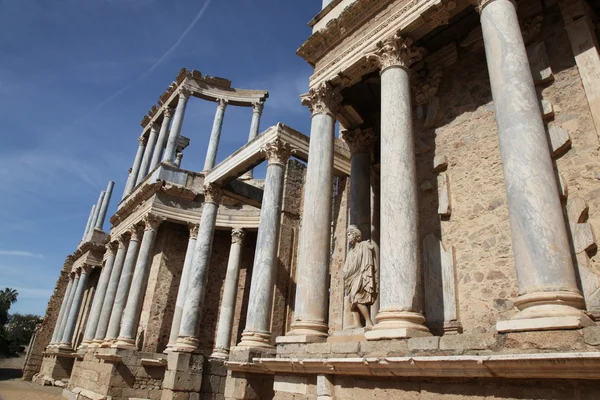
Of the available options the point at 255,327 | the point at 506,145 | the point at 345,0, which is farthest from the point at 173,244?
the point at 506,145

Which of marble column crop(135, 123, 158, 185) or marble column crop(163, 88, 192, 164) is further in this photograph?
marble column crop(135, 123, 158, 185)

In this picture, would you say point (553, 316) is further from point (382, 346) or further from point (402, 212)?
point (402, 212)

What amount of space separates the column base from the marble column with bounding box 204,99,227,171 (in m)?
15.8

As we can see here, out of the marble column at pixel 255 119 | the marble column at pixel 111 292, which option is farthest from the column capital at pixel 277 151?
the marble column at pixel 111 292

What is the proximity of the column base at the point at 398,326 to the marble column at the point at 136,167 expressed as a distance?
21471 millimetres

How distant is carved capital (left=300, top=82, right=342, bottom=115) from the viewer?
9109mm

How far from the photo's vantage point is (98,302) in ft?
66.8

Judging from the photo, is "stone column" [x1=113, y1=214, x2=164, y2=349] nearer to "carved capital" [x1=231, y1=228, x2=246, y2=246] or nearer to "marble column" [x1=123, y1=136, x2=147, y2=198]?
"carved capital" [x1=231, y1=228, x2=246, y2=246]

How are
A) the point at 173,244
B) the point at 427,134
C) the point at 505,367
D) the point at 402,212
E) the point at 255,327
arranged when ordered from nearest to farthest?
the point at 505,367, the point at 402,212, the point at 427,134, the point at 255,327, the point at 173,244

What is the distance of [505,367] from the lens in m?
4.04

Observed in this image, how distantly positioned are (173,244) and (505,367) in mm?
17222

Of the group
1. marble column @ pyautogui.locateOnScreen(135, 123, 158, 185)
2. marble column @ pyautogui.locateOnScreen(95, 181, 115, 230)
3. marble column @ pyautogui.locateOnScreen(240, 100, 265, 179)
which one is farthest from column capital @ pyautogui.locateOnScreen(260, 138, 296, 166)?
marble column @ pyautogui.locateOnScreen(95, 181, 115, 230)

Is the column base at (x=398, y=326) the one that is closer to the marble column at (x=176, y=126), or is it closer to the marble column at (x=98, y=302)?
the marble column at (x=176, y=126)

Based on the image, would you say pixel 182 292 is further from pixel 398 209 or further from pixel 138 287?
pixel 398 209
